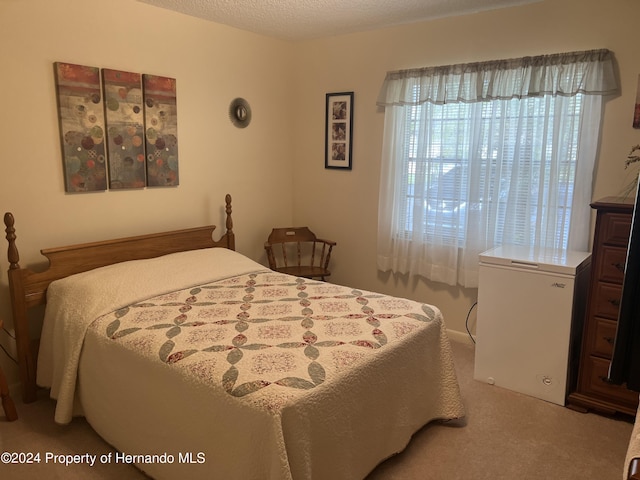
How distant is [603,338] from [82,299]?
286 cm

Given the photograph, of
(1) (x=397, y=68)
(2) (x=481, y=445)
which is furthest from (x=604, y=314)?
(1) (x=397, y=68)

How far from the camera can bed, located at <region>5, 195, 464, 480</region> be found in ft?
A: 5.68

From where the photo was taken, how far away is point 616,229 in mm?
2496

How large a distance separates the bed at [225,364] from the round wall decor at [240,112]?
1.32 metres

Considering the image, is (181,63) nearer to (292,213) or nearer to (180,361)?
(292,213)

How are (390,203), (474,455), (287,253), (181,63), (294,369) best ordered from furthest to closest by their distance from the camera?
(287,253) → (390,203) → (181,63) → (474,455) → (294,369)

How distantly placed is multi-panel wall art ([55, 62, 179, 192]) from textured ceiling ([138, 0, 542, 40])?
1.91 ft

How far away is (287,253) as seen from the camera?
4.41m

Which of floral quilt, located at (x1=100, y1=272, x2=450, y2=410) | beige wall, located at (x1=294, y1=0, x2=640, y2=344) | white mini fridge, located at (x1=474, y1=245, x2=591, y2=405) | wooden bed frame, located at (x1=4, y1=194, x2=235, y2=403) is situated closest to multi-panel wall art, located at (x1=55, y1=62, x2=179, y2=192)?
wooden bed frame, located at (x1=4, y1=194, x2=235, y2=403)

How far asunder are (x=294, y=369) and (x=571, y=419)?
69.7 inches

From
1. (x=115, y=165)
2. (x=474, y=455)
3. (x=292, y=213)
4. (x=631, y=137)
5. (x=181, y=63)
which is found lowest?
(x=474, y=455)

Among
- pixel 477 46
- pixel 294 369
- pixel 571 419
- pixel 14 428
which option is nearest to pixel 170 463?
pixel 294 369

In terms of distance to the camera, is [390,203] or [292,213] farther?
[292,213]

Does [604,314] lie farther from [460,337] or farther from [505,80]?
[505,80]
